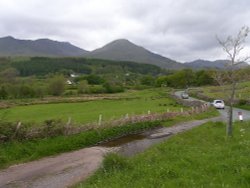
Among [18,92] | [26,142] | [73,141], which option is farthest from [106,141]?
[18,92]

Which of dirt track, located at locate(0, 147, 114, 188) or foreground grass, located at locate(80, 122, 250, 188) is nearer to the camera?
foreground grass, located at locate(80, 122, 250, 188)

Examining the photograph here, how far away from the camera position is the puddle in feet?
83.3

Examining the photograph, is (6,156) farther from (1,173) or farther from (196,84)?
(196,84)

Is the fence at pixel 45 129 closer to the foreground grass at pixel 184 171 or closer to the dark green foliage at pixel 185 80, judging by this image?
the foreground grass at pixel 184 171

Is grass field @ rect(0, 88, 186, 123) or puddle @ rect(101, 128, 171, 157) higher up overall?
puddle @ rect(101, 128, 171, 157)

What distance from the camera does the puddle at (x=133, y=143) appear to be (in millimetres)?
25375

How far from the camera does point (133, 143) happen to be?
1141 inches

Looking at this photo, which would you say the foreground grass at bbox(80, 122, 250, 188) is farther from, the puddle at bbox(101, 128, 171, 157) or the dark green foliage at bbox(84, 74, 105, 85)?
the dark green foliage at bbox(84, 74, 105, 85)

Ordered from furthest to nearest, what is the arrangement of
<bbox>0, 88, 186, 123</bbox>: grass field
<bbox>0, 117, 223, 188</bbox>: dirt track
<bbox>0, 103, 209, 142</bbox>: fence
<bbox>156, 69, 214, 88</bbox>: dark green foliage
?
1. <bbox>156, 69, 214, 88</bbox>: dark green foliage
2. <bbox>0, 88, 186, 123</bbox>: grass field
3. <bbox>0, 103, 209, 142</bbox>: fence
4. <bbox>0, 117, 223, 188</bbox>: dirt track

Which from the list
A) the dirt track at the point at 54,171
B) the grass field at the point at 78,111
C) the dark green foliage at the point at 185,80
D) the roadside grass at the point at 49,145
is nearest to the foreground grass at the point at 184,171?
the dirt track at the point at 54,171

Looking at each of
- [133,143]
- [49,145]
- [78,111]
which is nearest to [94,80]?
[78,111]

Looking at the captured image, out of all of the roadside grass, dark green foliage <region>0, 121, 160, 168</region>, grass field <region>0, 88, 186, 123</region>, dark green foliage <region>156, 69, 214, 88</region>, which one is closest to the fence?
dark green foliage <region>0, 121, 160, 168</region>

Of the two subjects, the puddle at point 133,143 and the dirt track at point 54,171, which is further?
the puddle at point 133,143

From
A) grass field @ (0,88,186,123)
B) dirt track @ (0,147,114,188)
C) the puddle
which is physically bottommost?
grass field @ (0,88,186,123)
